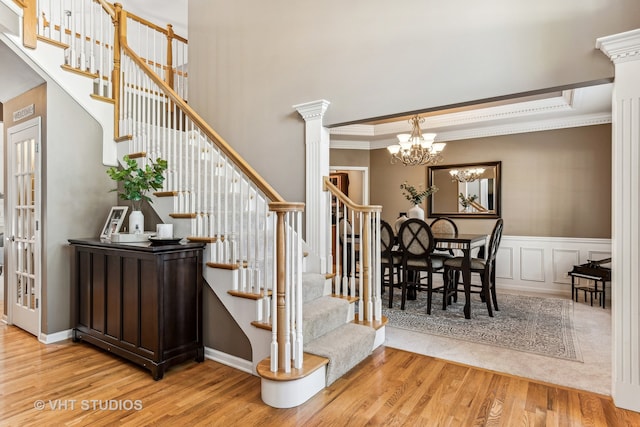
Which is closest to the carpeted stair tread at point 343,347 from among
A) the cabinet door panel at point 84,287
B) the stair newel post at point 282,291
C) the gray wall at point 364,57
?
the stair newel post at point 282,291

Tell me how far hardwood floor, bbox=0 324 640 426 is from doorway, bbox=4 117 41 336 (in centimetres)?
78

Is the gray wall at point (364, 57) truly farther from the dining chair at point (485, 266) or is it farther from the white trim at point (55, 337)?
the white trim at point (55, 337)

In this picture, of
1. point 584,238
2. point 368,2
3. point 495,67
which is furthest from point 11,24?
point 584,238

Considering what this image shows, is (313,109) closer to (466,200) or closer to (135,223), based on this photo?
(135,223)

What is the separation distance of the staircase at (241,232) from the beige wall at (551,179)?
3.55 metres

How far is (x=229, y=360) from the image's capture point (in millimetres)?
2830

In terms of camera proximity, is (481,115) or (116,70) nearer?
(116,70)

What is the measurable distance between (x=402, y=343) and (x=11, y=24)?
14.3ft

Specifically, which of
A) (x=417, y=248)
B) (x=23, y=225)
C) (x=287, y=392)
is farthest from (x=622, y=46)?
(x=23, y=225)

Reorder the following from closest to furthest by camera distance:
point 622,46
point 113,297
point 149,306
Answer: point 622,46
point 149,306
point 113,297

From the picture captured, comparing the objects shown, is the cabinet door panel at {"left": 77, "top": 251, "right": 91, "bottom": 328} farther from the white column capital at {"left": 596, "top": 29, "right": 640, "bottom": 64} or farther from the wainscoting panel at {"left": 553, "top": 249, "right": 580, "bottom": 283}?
the wainscoting panel at {"left": 553, "top": 249, "right": 580, "bottom": 283}

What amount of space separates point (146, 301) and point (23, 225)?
204cm

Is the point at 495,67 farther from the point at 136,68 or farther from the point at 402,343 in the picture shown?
the point at 136,68

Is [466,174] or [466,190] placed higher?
[466,174]
